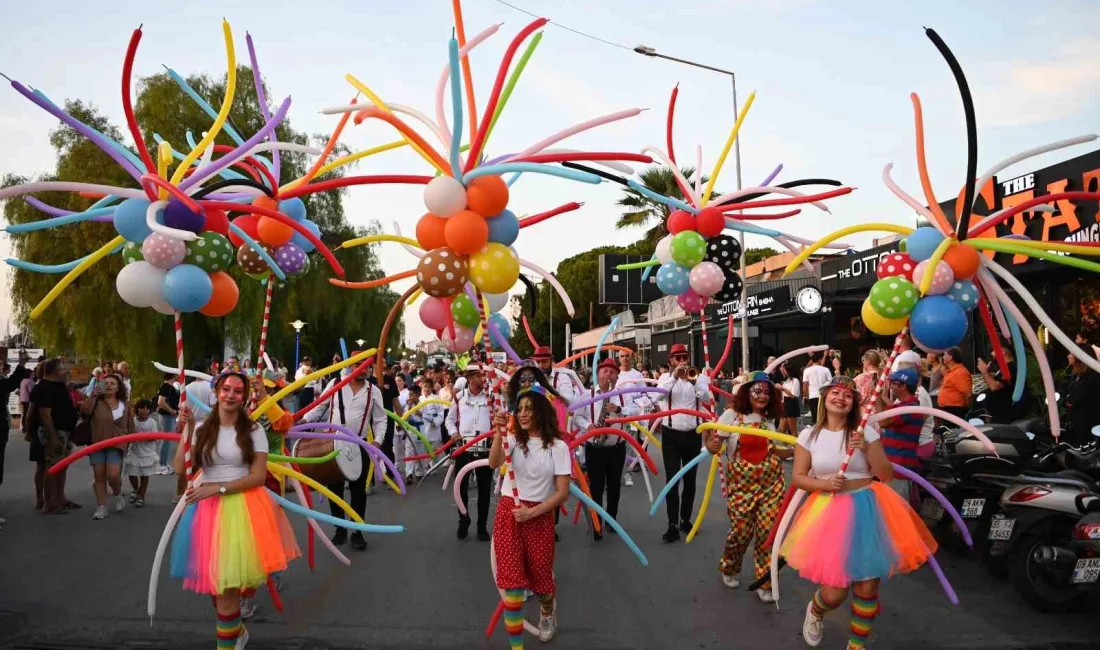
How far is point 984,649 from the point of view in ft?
16.4

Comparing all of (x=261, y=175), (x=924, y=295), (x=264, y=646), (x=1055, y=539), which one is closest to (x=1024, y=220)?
(x=1055, y=539)

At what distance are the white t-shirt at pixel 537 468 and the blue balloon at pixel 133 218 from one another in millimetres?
2609

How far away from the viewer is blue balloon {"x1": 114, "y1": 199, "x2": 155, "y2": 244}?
5.05 meters

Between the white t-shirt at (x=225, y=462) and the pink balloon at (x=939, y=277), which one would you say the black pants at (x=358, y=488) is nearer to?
the white t-shirt at (x=225, y=462)

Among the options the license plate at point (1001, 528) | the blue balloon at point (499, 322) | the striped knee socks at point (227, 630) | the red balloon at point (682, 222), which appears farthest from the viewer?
the red balloon at point (682, 222)

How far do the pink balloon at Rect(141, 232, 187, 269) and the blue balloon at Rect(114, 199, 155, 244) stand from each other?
75 millimetres

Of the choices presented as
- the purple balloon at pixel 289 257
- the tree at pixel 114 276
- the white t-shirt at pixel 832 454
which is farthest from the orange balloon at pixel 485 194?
the tree at pixel 114 276

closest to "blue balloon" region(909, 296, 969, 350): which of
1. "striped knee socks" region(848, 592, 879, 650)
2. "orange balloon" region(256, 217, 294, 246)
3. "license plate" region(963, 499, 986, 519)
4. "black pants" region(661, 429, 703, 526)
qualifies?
"striped knee socks" region(848, 592, 879, 650)

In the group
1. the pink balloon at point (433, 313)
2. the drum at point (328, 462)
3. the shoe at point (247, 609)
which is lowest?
the shoe at point (247, 609)

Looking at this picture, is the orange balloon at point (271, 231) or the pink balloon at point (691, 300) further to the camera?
the pink balloon at point (691, 300)

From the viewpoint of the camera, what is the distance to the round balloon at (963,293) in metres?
4.87

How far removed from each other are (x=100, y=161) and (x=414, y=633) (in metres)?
21.2

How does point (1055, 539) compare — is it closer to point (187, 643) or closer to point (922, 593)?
point (922, 593)

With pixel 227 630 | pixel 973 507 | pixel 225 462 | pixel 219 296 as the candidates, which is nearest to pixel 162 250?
pixel 219 296
